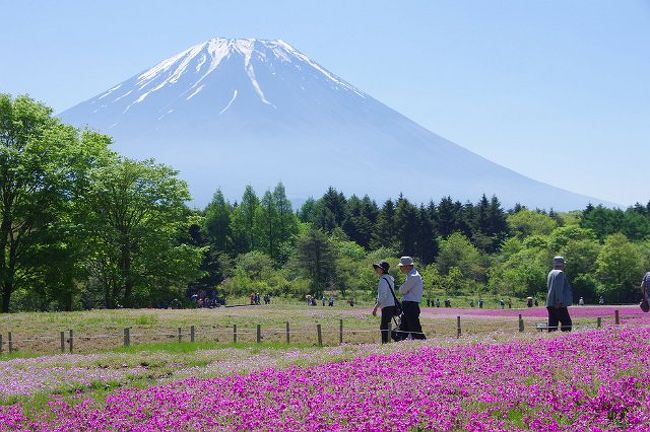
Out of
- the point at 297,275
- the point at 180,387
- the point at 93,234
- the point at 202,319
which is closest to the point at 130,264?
the point at 93,234

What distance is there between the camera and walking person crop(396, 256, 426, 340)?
60.6 feet

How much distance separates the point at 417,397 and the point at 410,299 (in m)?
8.56

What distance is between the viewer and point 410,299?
18.6m

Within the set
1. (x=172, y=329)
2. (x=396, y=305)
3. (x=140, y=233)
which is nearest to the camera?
(x=396, y=305)

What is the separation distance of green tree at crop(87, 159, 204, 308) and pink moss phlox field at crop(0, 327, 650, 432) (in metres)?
46.2

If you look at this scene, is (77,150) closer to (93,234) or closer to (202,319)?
(93,234)

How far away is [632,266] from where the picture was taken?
292 ft

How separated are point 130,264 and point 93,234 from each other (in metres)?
5.95

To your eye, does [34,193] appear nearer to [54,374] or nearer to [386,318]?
[54,374]

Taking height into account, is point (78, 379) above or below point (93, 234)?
below

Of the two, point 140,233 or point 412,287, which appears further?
point 140,233

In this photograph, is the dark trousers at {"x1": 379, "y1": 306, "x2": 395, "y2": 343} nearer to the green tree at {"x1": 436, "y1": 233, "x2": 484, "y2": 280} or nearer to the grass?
the grass

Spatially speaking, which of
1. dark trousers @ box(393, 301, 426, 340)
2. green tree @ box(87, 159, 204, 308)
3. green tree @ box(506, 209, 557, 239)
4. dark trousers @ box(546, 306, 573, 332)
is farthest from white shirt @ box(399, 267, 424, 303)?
green tree @ box(506, 209, 557, 239)

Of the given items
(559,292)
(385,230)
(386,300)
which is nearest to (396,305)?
(386,300)
